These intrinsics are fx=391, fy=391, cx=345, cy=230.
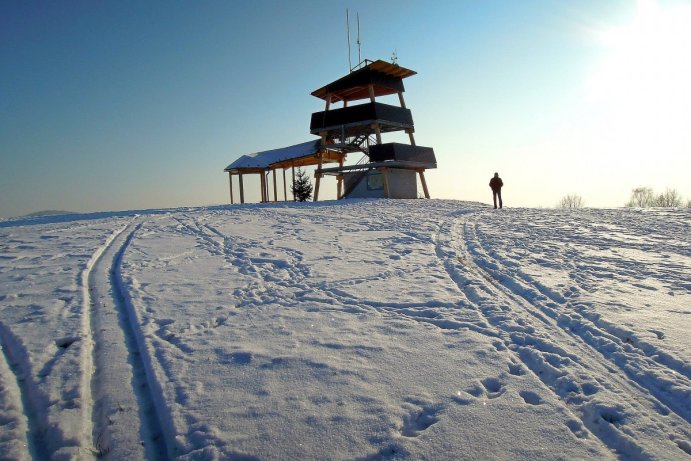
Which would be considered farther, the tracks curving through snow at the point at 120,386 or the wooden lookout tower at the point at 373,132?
the wooden lookout tower at the point at 373,132

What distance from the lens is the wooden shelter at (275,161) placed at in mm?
30688

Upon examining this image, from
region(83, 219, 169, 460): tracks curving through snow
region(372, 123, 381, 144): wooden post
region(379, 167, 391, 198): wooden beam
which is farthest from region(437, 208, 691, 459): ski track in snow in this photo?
region(372, 123, 381, 144): wooden post

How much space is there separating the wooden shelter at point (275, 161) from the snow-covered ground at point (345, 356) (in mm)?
22528

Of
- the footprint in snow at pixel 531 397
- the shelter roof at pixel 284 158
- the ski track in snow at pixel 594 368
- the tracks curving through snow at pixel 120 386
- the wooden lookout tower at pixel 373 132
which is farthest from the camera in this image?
the shelter roof at pixel 284 158

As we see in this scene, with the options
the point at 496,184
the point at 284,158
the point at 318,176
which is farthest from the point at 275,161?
the point at 496,184

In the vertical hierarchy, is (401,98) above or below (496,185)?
above

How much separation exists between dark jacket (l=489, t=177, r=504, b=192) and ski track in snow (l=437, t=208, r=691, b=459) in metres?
16.6

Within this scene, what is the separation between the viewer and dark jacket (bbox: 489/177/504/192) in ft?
72.5

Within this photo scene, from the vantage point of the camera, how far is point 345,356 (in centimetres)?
430

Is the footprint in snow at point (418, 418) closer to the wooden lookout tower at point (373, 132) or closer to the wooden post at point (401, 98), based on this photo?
the wooden lookout tower at point (373, 132)

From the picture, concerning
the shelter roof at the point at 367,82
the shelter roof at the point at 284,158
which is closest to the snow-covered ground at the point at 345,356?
the shelter roof at the point at 367,82

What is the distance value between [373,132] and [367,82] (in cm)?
349

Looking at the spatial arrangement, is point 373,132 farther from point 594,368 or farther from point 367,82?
point 594,368

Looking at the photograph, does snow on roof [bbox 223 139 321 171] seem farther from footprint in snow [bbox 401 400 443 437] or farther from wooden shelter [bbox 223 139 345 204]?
footprint in snow [bbox 401 400 443 437]
